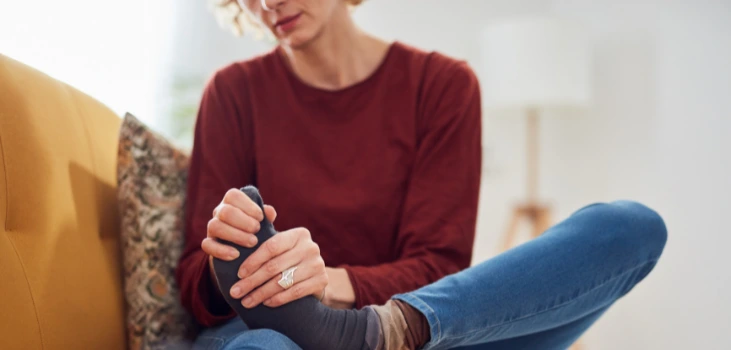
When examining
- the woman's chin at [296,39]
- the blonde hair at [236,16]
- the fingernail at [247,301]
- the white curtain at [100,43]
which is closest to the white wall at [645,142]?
the white curtain at [100,43]

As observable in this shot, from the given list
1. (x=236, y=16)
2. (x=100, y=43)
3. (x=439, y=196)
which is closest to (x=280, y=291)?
(x=439, y=196)

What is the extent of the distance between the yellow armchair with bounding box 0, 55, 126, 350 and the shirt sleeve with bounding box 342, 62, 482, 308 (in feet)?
1.15

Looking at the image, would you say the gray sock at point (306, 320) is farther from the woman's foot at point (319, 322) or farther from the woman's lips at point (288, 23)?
the woman's lips at point (288, 23)

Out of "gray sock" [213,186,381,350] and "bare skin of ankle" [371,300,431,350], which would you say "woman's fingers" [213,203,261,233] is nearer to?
"gray sock" [213,186,381,350]

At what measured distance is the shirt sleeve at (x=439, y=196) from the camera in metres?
1.04

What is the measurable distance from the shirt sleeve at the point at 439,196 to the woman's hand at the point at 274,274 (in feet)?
0.54

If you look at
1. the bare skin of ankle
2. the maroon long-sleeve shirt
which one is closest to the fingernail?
the bare skin of ankle

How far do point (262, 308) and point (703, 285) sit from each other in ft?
5.38

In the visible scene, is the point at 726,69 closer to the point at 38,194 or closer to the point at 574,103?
the point at 574,103

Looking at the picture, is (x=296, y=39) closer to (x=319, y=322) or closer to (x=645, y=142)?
(x=319, y=322)

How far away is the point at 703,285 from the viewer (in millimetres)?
2018

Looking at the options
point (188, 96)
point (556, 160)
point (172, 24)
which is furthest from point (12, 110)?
point (556, 160)

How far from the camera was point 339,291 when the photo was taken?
0.97 metres

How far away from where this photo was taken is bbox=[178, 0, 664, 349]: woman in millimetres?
950
